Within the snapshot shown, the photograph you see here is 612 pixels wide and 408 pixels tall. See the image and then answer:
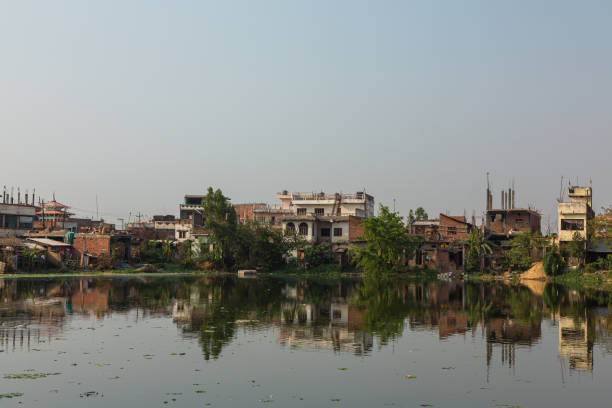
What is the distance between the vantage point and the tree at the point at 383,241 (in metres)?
61.4

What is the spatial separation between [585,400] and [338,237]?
194 ft

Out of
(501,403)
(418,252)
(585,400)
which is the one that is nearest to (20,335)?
(501,403)

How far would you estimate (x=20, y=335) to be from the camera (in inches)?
900

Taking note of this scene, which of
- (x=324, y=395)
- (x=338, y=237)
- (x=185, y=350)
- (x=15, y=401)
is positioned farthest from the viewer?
(x=338, y=237)

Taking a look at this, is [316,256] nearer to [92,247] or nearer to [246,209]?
[92,247]

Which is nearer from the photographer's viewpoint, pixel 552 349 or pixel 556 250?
pixel 552 349

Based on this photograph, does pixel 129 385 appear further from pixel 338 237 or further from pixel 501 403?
pixel 338 237

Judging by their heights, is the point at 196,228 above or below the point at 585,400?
above

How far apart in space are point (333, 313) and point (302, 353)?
1084 centimetres

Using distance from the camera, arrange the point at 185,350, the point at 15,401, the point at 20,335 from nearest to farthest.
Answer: the point at 15,401
the point at 185,350
the point at 20,335

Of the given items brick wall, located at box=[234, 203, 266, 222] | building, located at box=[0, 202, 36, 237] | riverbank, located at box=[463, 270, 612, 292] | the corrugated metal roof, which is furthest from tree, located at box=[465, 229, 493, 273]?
building, located at box=[0, 202, 36, 237]

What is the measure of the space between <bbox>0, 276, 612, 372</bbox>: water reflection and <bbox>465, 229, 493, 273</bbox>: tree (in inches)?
547

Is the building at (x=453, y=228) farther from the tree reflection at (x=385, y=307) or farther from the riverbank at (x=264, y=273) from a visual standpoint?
the tree reflection at (x=385, y=307)

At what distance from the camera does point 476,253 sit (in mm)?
63688
